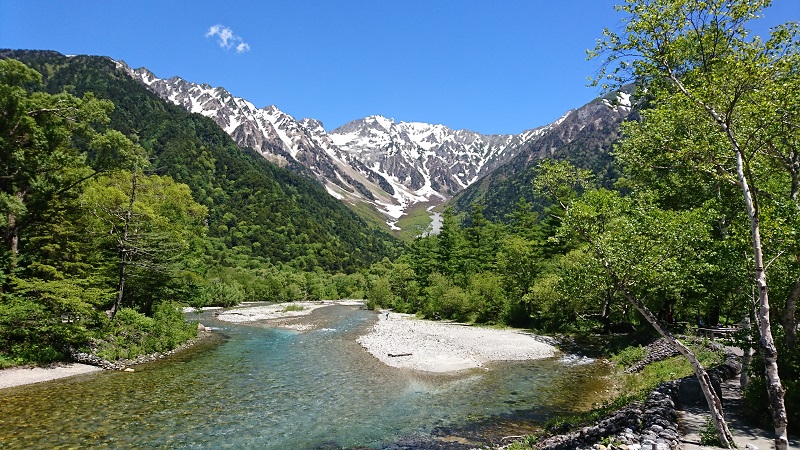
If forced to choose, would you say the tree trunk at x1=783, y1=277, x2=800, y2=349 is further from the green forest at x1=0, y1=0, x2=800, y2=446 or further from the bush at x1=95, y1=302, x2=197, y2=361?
the bush at x1=95, y1=302, x2=197, y2=361

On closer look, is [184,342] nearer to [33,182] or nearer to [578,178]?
[33,182]

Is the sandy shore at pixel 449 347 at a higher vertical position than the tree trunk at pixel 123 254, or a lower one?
lower

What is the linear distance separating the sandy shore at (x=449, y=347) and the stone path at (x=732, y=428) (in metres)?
15.0

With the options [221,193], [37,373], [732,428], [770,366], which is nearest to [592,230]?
[770,366]

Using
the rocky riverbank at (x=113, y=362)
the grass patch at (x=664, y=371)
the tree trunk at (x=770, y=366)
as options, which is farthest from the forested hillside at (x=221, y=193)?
the tree trunk at (x=770, y=366)

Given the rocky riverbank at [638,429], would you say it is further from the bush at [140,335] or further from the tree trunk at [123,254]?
the tree trunk at [123,254]

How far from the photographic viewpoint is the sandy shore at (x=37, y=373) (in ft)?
70.2

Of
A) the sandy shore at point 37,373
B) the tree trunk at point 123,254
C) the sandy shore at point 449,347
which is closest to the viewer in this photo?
the sandy shore at point 37,373

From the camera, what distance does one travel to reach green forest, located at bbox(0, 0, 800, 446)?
1148cm

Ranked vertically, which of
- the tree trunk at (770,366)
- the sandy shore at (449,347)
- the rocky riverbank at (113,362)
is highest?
the tree trunk at (770,366)

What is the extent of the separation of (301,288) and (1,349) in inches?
3925

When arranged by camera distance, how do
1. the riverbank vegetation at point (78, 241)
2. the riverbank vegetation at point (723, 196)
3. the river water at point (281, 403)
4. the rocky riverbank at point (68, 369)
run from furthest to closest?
the riverbank vegetation at point (78, 241) < the rocky riverbank at point (68, 369) < the river water at point (281, 403) < the riverbank vegetation at point (723, 196)

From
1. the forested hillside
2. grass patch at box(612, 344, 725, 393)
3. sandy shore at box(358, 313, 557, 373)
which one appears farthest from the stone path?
the forested hillside

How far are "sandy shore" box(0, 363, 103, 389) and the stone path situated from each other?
94.9ft
